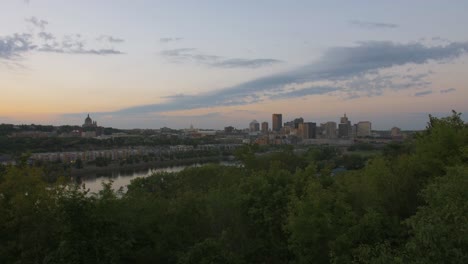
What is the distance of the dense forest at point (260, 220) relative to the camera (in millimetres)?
6430

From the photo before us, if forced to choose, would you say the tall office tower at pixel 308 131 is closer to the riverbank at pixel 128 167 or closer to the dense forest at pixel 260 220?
the riverbank at pixel 128 167

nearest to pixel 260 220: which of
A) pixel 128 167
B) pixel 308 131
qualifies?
pixel 128 167

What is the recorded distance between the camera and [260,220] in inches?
439

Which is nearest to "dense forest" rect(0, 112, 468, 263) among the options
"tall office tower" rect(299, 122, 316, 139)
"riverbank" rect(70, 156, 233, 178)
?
"riverbank" rect(70, 156, 233, 178)

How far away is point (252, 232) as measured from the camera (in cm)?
1130

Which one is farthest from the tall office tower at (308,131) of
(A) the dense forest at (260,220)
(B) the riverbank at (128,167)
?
(A) the dense forest at (260,220)

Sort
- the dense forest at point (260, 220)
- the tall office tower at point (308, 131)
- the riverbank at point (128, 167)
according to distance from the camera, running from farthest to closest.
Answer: the tall office tower at point (308, 131) < the riverbank at point (128, 167) < the dense forest at point (260, 220)

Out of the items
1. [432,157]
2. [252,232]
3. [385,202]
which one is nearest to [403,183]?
[385,202]

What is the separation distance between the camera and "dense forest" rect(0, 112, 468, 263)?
6.43m

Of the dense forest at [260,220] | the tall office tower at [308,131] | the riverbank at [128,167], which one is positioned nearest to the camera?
the dense forest at [260,220]

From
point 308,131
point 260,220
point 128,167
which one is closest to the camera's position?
point 260,220

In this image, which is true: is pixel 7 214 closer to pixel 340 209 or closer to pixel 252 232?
pixel 252 232

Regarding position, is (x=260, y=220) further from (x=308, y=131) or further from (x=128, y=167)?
(x=308, y=131)

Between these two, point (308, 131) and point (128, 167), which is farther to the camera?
point (308, 131)
